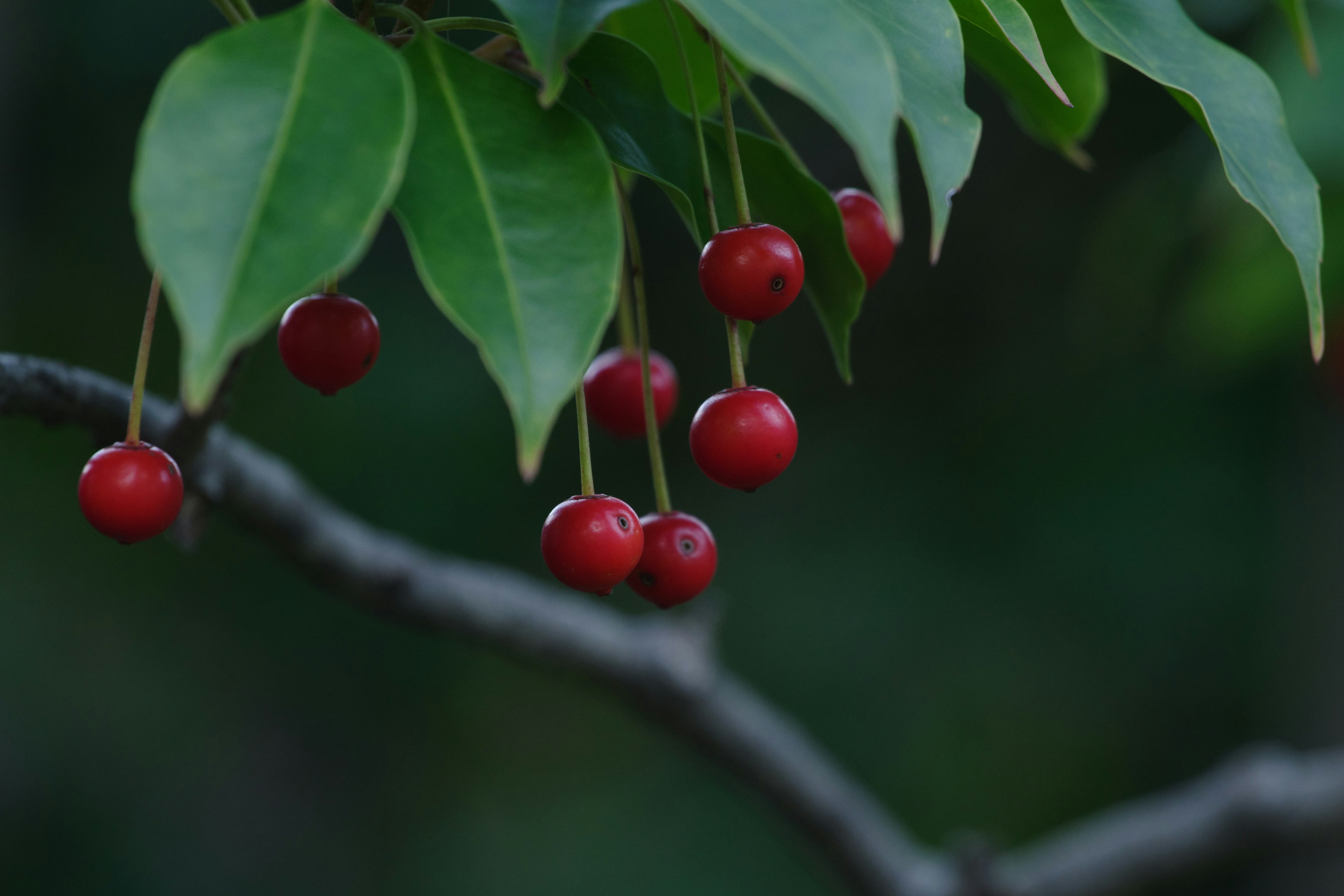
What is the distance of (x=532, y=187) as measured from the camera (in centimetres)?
51

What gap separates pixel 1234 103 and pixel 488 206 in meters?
0.45

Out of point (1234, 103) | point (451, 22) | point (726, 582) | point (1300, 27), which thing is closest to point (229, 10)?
point (451, 22)

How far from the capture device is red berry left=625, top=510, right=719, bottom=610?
2.43 feet

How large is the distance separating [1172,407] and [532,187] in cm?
342

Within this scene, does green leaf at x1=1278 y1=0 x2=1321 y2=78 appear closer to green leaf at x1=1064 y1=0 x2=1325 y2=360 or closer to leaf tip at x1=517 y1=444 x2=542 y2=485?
green leaf at x1=1064 y1=0 x2=1325 y2=360

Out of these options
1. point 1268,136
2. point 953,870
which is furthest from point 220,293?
point 953,870

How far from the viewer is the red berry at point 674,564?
2.43ft

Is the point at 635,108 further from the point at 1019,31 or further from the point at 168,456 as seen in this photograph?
the point at 168,456

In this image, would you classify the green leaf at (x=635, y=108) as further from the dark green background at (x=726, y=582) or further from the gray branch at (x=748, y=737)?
the dark green background at (x=726, y=582)

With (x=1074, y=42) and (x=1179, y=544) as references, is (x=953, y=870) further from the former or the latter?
(x=1179, y=544)

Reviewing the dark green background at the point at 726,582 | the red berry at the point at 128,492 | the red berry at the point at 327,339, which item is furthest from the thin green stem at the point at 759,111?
the dark green background at the point at 726,582

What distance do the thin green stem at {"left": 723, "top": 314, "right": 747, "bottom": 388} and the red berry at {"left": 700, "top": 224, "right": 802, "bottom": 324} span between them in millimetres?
29

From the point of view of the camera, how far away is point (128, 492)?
25.3 inches

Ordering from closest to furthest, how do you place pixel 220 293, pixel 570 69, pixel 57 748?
pixel 220 293 < pixel 570 69 < pixel 57 748
